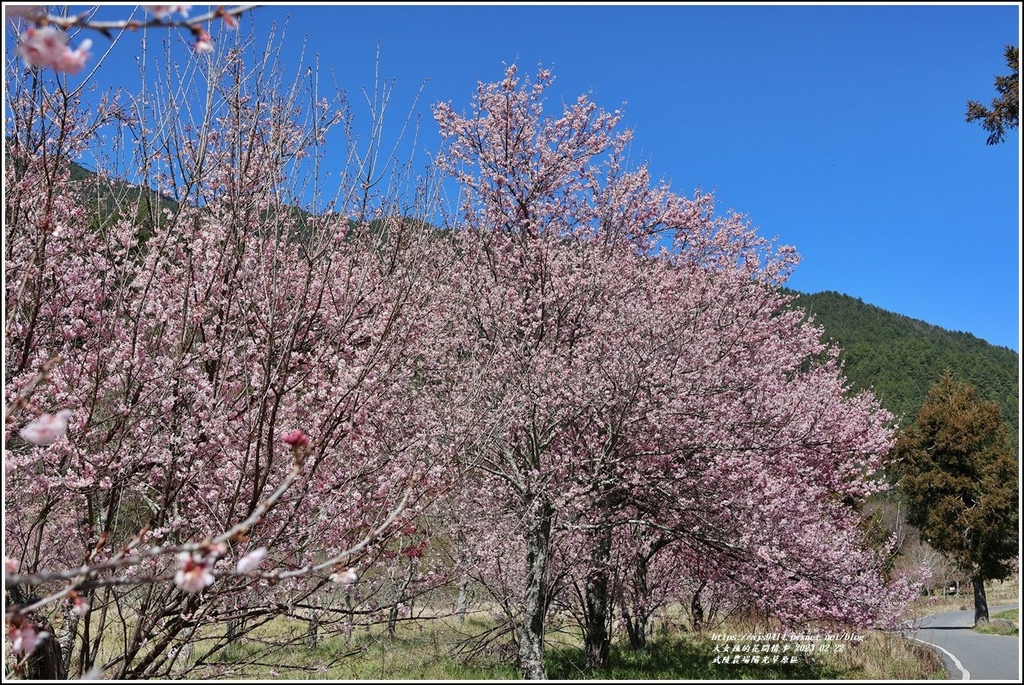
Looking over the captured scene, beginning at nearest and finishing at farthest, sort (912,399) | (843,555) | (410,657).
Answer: (843,555)
(410,657)
(912,399)

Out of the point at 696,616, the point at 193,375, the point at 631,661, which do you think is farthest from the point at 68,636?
the point at 696,616

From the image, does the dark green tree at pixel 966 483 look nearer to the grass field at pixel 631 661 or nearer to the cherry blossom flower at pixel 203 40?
the grass field at pixel 631 661

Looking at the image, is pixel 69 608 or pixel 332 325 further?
pixel 332 325

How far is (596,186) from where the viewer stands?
33.5ft

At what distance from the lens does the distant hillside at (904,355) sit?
3481 cm

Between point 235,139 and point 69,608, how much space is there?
9.20 feet

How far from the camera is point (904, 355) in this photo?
44344mm

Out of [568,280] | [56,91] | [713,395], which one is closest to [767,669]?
[713,395]

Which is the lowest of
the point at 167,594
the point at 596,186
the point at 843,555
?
the point at 843,555

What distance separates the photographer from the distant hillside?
1371 inches

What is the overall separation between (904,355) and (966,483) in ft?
83.4

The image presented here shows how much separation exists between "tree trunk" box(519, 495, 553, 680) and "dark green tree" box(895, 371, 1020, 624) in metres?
18.8

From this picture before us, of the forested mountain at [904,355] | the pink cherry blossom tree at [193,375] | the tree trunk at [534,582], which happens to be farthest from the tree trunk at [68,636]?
→ the forested mountain at [904,355]

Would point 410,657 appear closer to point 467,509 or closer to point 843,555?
point 467,509
